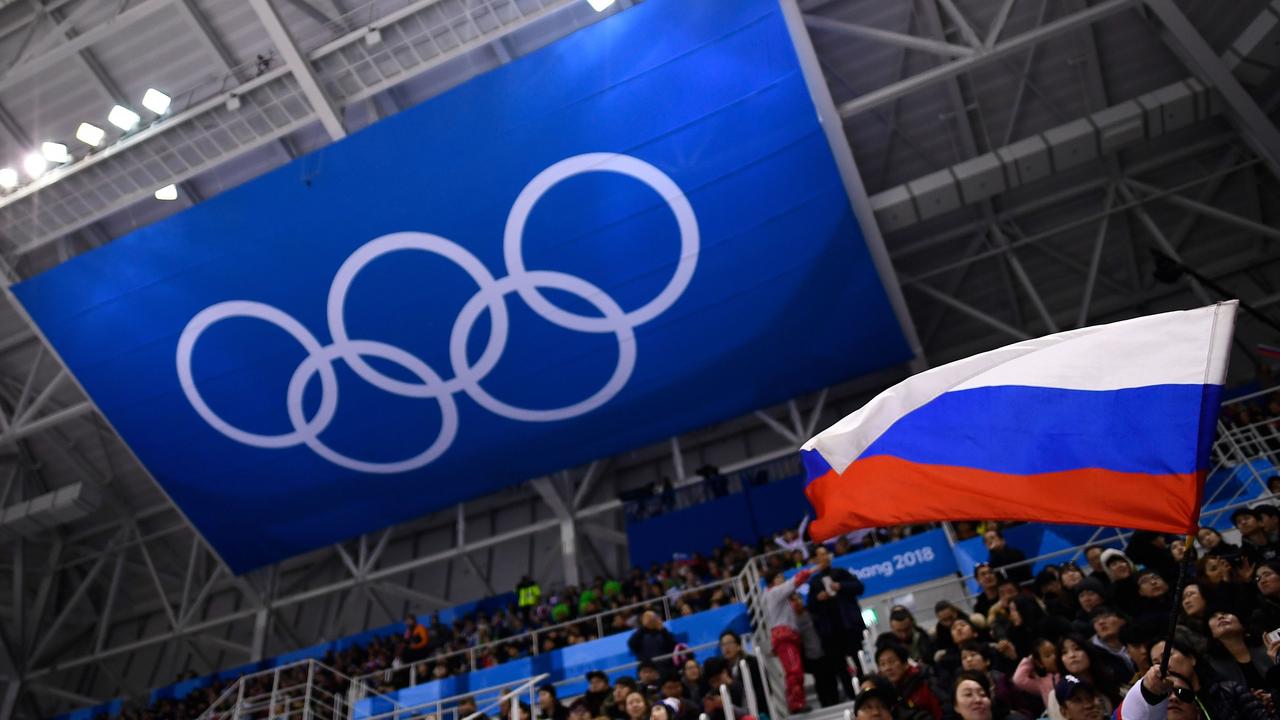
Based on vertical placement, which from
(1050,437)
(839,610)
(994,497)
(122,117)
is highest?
(122,117)

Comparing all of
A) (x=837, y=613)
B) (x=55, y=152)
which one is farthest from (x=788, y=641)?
(x=55, y=152)

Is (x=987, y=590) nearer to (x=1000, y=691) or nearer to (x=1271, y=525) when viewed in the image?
(x=1000, y=691)

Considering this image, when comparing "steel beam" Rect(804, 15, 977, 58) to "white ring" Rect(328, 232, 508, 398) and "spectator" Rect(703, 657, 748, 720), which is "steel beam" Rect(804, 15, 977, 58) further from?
"spectator" Rect(703, 657, 748, 720)

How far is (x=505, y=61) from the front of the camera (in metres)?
16.0

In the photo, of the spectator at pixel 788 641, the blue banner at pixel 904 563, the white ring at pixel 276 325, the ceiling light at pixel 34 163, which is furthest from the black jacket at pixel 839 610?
the ceiling light at pixel 34 163

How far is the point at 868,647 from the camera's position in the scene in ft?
30.8

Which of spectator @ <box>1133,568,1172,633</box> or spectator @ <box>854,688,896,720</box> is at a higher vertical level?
spectator @ <box>1133,568,1172,633</box>

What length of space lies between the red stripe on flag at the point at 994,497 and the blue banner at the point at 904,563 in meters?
8.16

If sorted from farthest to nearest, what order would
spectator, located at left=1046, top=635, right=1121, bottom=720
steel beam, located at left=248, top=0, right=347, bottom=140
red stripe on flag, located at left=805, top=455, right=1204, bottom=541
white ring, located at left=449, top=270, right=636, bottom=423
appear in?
1. white ring, located at left=449, top=270, right=636, bottom=423
2. steel beam, located at left=248, top=0, right=347, bottom=140
3. spectator, located at left=1046, top=635, right=1121, bottom=720
4. red stripe on flag, located at left=805, top=455, right=1204, bottom=541

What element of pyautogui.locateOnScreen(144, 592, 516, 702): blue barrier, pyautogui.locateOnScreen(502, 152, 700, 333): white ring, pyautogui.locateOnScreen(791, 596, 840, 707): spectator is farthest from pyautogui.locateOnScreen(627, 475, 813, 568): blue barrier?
pyautogui.locateOnScreen(791, 596, 840, 707): spectator

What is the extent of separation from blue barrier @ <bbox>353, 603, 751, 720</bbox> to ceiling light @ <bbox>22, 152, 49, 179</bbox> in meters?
11.0

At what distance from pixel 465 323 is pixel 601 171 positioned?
3906 mm


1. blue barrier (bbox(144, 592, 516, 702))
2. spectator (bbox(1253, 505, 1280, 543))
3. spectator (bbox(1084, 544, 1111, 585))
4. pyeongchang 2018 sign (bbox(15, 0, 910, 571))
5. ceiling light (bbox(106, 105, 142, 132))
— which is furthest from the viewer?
blue barrier (bbox(144, 592, 516, 702))

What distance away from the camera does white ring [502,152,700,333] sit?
1516 centimetres
